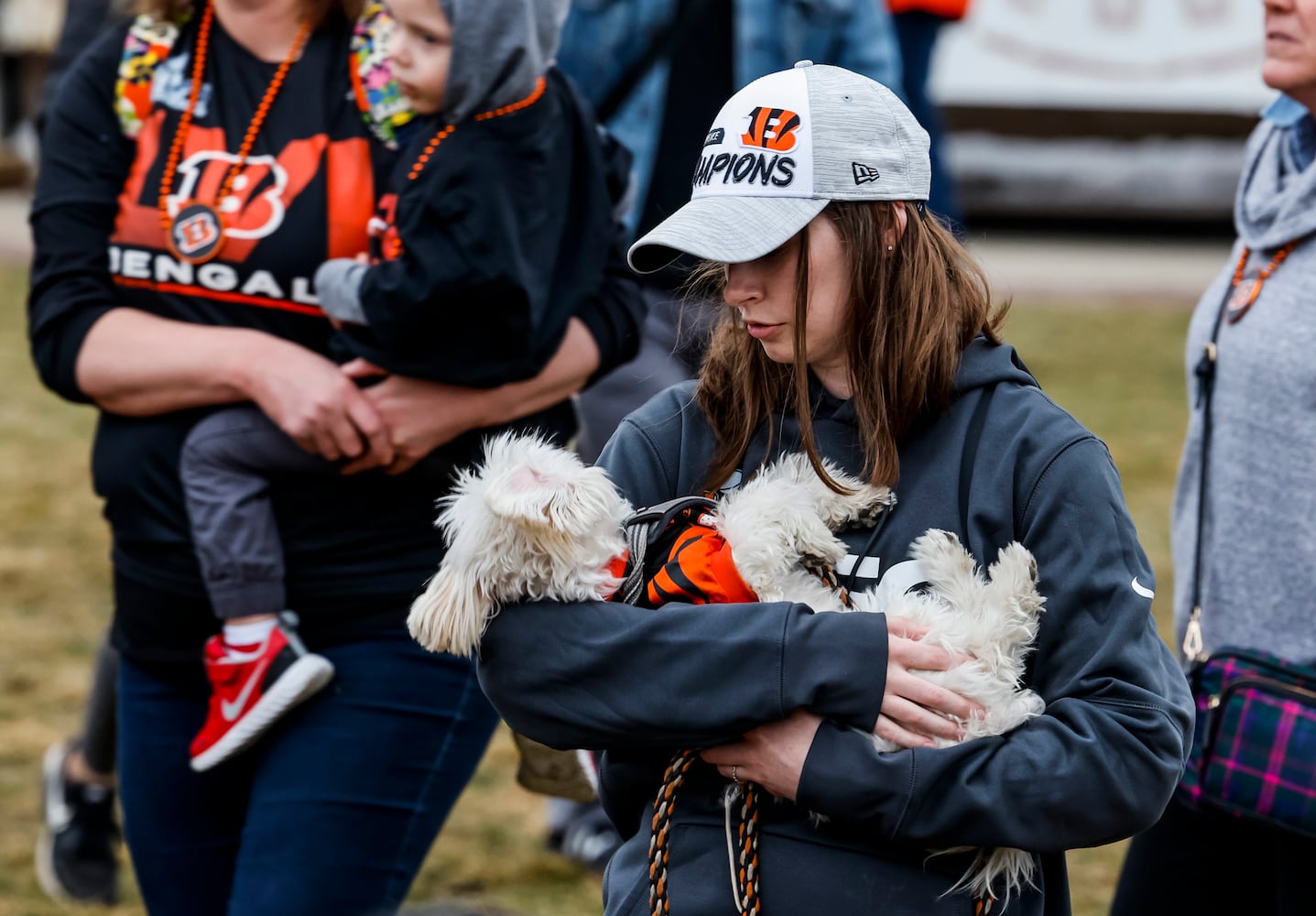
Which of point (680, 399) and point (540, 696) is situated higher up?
point (680, 399)

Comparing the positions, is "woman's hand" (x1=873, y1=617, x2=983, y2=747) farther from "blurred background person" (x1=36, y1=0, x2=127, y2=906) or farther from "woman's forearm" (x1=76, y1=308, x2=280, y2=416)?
"blurred background person" (x1=36, y1=0, x2=127, y2=906)

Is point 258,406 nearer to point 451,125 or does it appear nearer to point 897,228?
point 451,125

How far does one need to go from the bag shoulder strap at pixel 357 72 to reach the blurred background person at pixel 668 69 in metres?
0.93

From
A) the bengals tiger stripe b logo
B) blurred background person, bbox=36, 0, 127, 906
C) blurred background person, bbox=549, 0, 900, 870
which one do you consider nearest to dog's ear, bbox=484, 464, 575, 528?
the bengals tiger stripe b logo

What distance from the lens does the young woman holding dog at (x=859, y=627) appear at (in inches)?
62.8

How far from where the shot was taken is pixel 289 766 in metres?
2.40

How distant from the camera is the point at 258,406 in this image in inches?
94.7

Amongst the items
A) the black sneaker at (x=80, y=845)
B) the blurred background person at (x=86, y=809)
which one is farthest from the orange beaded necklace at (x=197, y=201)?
the black sneaker at (x=80, y=845)

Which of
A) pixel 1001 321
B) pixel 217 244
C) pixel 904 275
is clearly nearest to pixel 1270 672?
pixel 1001 321

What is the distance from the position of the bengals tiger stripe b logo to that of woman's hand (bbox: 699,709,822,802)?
0.61 metres

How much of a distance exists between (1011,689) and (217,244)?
54.7 inches

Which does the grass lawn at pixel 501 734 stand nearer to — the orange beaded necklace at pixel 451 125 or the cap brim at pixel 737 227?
the cap brim at pixel 737 227

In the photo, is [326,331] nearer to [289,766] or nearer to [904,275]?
[289,766]

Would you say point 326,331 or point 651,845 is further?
point 326,331
